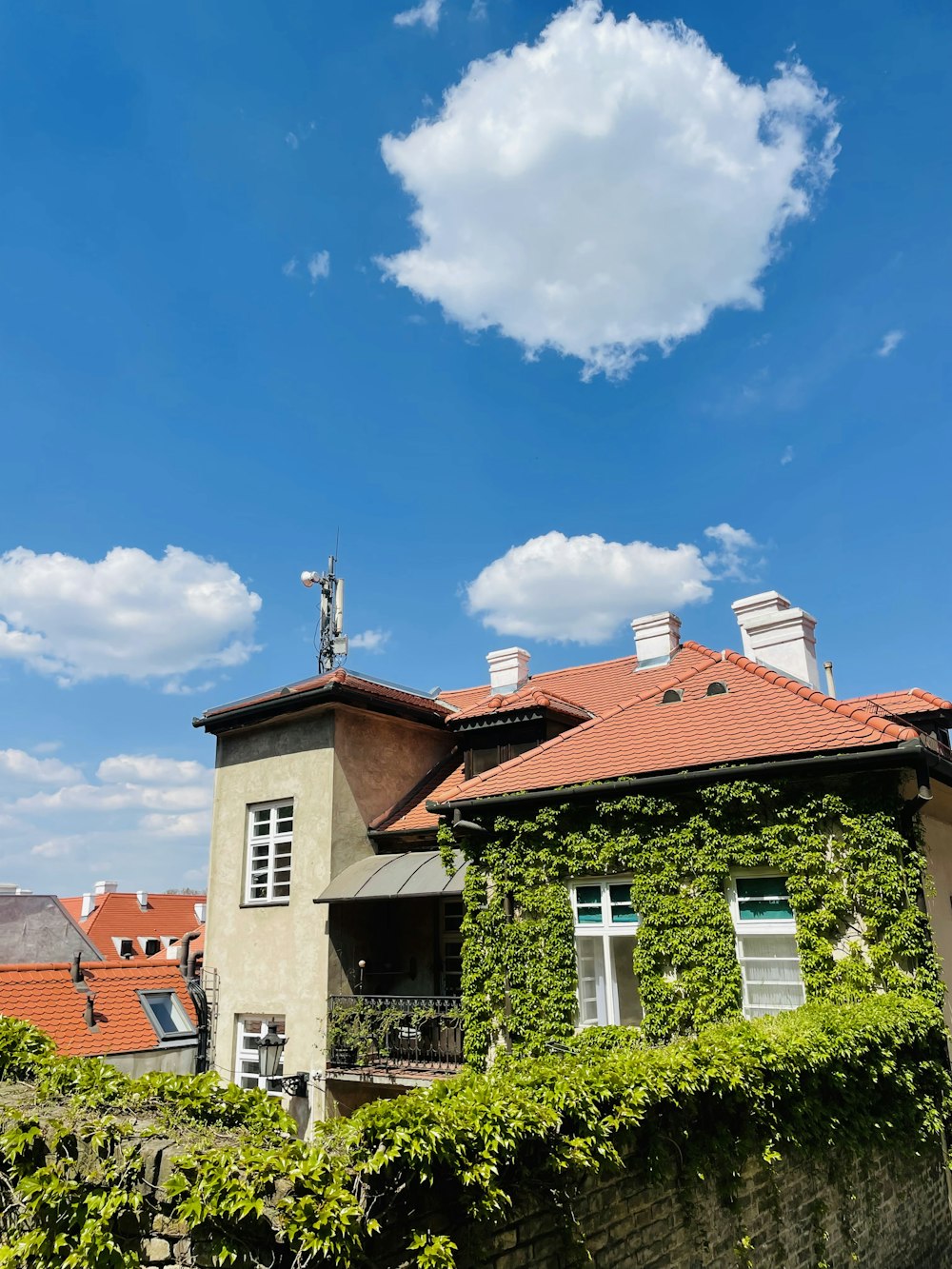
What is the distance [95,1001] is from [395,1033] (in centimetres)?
790

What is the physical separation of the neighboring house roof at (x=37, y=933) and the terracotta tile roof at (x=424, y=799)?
41.0 feet

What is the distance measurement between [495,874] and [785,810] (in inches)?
177

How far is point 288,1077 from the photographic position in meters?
15.2

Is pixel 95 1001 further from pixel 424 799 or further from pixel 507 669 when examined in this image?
pixel 507 669

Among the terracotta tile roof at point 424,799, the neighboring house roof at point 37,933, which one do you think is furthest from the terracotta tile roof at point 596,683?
the neighboring house roof at point 37,933

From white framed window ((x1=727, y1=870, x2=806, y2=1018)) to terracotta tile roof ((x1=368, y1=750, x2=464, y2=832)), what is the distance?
6.25m

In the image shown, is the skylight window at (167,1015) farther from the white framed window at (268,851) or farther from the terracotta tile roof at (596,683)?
the terracotta tile roof at (596,683)

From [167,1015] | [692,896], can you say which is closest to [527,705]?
[692,896]

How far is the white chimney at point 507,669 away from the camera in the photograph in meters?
20.6

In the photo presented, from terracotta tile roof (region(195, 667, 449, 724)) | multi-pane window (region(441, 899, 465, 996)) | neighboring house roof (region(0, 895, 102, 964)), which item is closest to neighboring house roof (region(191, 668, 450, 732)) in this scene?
terracotta tile roof (region(195, 667, 449, 724))

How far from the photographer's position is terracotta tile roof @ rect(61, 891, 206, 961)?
129 ft

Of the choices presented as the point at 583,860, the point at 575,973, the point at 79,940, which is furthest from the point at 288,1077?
the point at 79,940

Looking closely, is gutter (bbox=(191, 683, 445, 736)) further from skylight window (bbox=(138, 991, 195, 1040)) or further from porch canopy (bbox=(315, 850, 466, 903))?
skylight window (bbox=(138, 991, 195, 1040))

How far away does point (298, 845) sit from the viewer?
17.0 meters
